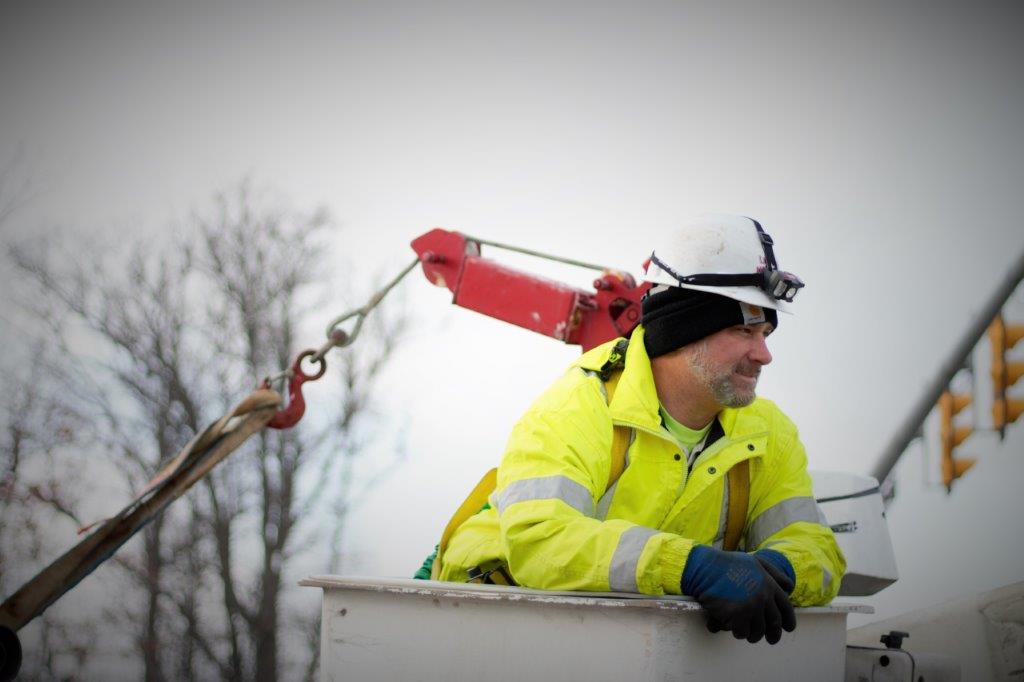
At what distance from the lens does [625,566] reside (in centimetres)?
263

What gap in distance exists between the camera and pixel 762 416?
346 cm

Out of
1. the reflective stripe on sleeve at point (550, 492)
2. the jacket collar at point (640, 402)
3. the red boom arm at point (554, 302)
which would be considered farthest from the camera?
the red boom arm at point (554, 302)

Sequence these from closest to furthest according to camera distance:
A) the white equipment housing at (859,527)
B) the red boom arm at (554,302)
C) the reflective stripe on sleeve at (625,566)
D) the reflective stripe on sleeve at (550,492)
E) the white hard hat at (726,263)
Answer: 1. the reflective stripe on sleeve at (625,566)
2. the reflective stripe on sleeve at (550,492)
3. the white hard hat at (726,263)
4. the white equipment housing at (859,527)
5. the red boom arm at (554,302)

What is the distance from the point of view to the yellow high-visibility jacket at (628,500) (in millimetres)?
2674

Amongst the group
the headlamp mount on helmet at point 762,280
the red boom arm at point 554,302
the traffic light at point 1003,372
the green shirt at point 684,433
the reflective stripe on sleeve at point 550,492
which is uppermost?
the traffic light at point 1003,372

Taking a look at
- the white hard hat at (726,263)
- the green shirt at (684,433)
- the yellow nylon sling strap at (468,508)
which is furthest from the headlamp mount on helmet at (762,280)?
the yellow nylon sling strap at (468,508)

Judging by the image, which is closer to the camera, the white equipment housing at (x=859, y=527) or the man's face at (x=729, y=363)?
the man's face at (x=729, y=363)

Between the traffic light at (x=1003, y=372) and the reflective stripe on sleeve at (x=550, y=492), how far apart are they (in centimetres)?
731

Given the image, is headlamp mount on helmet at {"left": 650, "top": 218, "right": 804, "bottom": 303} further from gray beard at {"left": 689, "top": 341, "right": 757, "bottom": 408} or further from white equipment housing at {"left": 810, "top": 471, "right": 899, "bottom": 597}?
white equipment housing at {"left": 810, "top": 471, "right": 899, "bottom": 597}

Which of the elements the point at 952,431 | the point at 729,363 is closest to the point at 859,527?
the point at 729,363

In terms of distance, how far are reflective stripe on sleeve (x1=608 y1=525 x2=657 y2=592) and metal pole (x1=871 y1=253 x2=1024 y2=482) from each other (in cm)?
694

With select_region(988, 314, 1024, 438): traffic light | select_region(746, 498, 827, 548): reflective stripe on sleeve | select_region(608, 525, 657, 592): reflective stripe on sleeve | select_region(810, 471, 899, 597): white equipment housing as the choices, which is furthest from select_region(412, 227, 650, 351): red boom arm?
select_region(988, 314, 1024, 438): traffic light

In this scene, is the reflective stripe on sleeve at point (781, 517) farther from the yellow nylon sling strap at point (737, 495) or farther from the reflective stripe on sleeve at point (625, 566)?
the reflective stripe on sleeve at point (625, 566)

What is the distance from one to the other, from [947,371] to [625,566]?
763 centimetres
